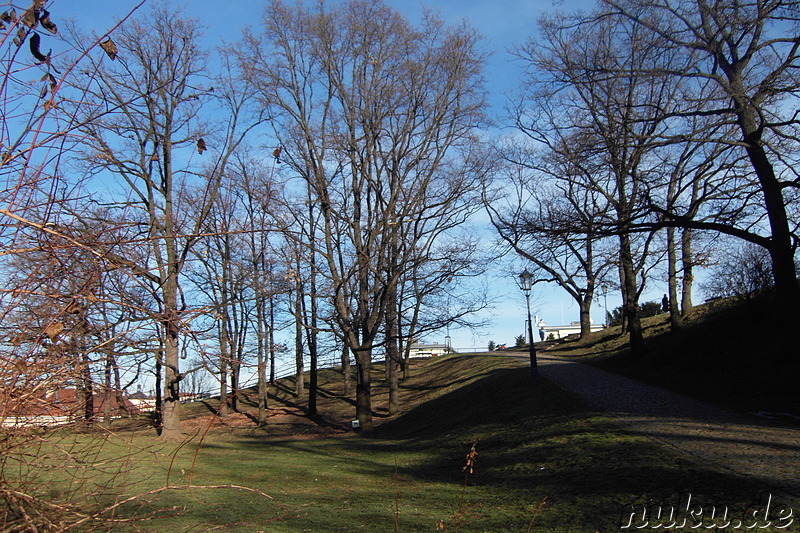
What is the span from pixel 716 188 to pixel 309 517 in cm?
1242

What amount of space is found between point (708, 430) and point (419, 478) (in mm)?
5498

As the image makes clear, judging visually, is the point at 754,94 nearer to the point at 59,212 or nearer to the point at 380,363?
the point at 59,212

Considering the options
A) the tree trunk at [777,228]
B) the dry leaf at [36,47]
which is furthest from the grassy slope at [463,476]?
the tree trunk at [777,228]

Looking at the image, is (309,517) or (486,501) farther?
(486,501)

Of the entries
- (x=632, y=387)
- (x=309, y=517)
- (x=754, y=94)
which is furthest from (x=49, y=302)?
(x=632, y=387)

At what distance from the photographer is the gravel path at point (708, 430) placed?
7.49 m

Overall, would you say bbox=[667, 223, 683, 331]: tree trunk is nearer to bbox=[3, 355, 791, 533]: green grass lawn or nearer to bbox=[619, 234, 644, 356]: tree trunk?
bbox=[619, 234, 644, 356]: tree trunk

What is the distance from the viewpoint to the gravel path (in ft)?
24.6

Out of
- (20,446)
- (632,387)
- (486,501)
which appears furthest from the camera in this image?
(632,387)

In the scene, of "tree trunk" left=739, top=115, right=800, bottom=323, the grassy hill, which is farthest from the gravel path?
"tree trunk" left=739, top=115, right=800, bottom=323

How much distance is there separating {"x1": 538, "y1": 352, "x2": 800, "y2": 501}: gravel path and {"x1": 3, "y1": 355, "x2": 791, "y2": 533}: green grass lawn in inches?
16.6

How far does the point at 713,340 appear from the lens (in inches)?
664

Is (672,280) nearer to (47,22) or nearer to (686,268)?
(686,268)

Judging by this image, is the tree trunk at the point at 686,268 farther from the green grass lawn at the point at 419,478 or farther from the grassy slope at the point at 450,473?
the green grass lawn at the point at 419,478
